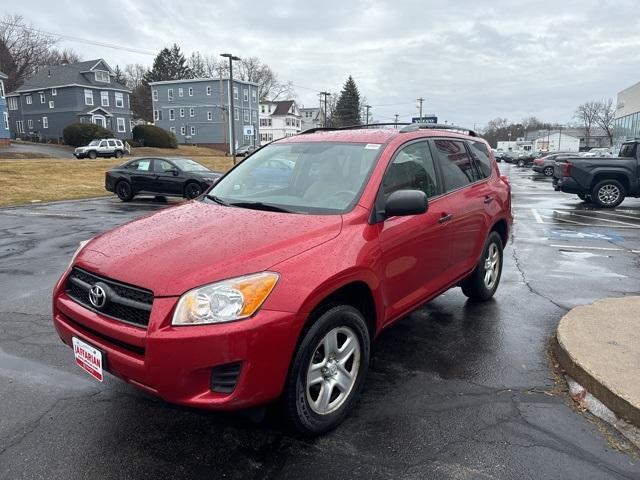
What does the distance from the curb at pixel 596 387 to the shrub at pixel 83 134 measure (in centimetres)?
5150

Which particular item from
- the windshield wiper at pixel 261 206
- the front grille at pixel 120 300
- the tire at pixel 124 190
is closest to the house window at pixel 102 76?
the tire at pixel 124 190

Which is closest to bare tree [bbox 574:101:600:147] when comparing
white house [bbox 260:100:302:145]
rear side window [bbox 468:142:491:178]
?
white house [bbox 260:100:302:145]

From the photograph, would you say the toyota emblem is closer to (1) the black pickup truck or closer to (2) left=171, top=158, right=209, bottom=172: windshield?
(2) left=171, top=158, right=209, bottom=172: windshield

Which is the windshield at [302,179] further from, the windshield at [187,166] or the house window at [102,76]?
the house window at [102,76]

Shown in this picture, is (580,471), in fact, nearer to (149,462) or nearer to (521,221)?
(149,462)

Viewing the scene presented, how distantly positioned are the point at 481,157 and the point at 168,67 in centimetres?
9626

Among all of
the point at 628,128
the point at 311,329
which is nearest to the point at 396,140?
the point at 311,329

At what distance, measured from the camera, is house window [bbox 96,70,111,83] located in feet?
191

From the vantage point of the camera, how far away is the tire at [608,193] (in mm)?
14633

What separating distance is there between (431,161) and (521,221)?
28.6 ft

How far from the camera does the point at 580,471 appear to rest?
104 inches

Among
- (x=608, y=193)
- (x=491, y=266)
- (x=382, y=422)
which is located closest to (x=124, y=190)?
(x=491, y=266)

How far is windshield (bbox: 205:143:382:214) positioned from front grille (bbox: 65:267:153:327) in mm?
1168

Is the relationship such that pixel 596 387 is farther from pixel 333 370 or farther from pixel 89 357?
pixel 89 357
